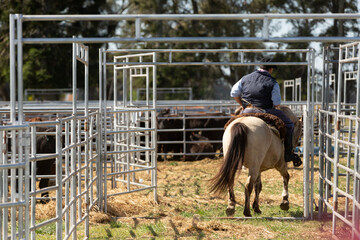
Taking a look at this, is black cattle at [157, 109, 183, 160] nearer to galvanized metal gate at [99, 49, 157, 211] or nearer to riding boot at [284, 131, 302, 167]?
galvanized metal gate at [99, 49, 157, 211]

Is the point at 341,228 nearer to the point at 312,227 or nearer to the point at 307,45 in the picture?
the point at 312,227

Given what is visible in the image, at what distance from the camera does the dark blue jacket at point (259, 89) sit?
7.29m

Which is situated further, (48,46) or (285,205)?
(48,46)

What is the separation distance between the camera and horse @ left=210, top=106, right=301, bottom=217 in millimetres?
6281

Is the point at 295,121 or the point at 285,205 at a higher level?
the point at 295,121

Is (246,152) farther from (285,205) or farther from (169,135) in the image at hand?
(169,135)

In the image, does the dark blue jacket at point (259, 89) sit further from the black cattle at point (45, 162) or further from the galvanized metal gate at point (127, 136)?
the black cattle at point (45, 162)

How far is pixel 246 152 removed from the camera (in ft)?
21.3

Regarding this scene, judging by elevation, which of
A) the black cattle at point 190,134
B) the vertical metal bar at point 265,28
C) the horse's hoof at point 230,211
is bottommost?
the horse's hoof at point 230,211

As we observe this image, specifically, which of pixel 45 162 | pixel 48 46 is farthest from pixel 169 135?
pixel 48 46

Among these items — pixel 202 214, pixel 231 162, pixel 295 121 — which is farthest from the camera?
pixel 295 121

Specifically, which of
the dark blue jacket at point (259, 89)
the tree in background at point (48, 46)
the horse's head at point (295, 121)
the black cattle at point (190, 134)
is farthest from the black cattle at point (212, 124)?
the tree in background at point (48, 46)

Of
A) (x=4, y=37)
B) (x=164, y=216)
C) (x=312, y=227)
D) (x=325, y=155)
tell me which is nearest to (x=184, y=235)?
(x=164, y=216)

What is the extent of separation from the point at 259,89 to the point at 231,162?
1.49 m
